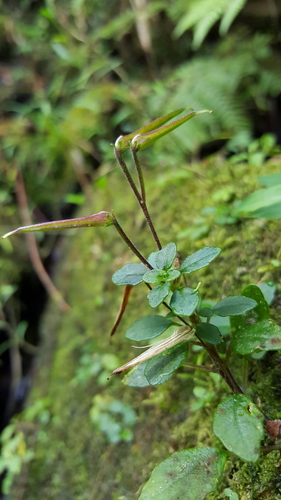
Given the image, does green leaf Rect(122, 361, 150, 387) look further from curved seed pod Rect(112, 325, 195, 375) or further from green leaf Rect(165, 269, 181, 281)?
green leaf Rect(165, 269, 181, 281)

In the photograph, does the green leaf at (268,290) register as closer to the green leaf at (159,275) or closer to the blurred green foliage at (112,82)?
the green leaf at (159,275)

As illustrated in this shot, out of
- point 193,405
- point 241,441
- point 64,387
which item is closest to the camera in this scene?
point 241,441

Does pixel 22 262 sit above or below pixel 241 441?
below

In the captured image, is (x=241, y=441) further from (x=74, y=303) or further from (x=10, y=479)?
(x=74, y=303)

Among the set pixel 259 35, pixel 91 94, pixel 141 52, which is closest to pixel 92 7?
pixel 141 52

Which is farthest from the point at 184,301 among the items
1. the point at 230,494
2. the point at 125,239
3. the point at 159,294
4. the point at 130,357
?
the point at 130,357

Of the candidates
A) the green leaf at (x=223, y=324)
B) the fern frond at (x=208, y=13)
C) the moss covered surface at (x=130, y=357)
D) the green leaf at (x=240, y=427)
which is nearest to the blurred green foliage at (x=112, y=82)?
the fern frond at (x=208, y=13)
